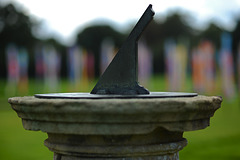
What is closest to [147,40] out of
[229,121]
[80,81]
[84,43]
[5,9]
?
[84,43]

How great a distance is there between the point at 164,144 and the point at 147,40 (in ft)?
172

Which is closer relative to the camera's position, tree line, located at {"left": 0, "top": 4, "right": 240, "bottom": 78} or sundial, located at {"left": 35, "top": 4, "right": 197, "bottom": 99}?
sundial, located at {"left": 35, "top": 4, "right": 197, "bottom": 99}

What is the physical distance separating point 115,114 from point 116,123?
0.10m

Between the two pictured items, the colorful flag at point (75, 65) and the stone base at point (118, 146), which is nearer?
the stone base at point (118, 146)

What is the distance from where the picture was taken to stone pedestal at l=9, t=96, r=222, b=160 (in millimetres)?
2490

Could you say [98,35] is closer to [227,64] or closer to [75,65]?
[75,65]

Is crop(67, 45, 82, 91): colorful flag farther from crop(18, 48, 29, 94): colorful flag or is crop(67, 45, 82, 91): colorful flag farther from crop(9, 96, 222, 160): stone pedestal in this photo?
crop(9, 96, 222, 160): stone pedestal

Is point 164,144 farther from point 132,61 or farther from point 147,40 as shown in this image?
point 147,40

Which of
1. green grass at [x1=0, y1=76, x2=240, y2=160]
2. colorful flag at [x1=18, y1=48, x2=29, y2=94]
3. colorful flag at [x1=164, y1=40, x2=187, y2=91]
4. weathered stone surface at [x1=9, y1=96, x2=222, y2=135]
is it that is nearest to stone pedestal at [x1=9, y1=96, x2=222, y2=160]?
weathered stone surface at [x1=9, y1=96, x2=222, y2=135]

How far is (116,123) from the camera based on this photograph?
2.55 metres

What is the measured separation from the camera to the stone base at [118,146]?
270 cm

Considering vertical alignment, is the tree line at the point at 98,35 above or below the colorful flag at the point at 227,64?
above

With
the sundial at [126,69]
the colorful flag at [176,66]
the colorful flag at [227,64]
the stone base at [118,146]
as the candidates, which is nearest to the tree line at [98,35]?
the colorful flag at [176,66]

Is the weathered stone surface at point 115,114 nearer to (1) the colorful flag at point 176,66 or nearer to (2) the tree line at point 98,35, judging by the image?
(1) the colorful flag at point 176,66
